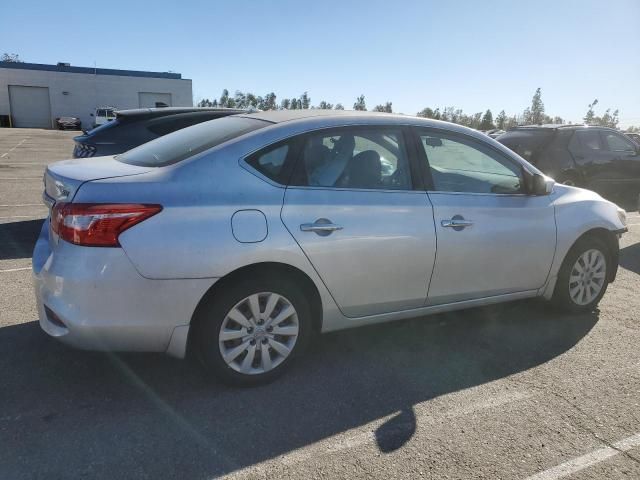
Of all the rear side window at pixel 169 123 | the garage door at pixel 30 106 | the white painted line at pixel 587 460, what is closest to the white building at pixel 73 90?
the garage door at pixel 30 106

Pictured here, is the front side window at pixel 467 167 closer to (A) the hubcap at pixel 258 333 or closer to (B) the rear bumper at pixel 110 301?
(A) the hubcap at pixel 258 333

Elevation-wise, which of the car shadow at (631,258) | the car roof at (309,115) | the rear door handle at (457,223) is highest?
the car roof at (309,115)

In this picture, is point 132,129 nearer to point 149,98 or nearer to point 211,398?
point 211,398

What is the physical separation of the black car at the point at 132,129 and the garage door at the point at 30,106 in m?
50.0

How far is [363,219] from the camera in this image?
338cm

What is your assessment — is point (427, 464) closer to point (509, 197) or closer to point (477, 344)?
point (477, 344)

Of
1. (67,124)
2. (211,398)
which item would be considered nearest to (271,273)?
(211,398)

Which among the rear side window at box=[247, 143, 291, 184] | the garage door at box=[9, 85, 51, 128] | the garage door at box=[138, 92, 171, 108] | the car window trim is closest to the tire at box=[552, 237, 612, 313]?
the car window trim

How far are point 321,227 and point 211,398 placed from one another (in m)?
1.21

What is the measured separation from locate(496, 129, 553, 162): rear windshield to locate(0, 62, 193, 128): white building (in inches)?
1811

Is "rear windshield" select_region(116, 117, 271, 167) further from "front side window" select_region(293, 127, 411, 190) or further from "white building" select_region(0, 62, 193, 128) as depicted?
"white building" select_region(0, 62, 193, 128)

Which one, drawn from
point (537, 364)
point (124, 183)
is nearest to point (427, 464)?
point (537, 364)

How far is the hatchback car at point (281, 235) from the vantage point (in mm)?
2828

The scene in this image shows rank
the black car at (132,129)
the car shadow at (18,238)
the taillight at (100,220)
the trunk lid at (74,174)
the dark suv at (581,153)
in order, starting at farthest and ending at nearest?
the dark suv at (581,153), the black car at (132,129), the car shadow at (18,238), the trunk lid at (74,174), the taillight at (100,220)
